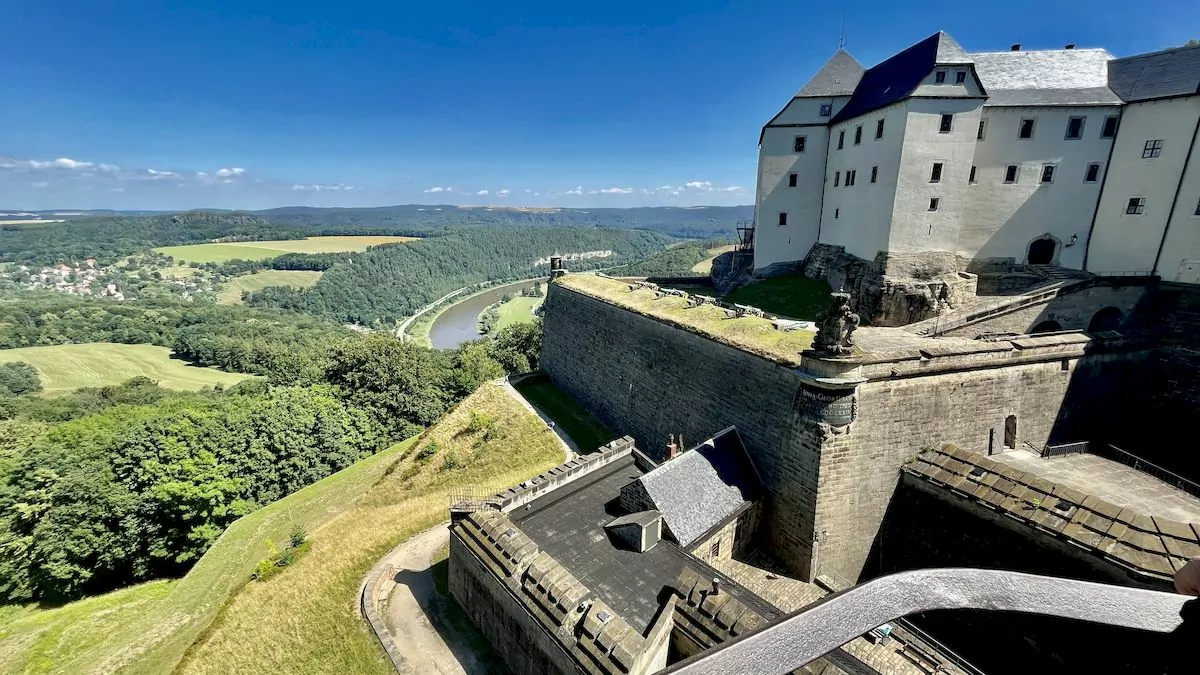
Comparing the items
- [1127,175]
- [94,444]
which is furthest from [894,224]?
[94,444]

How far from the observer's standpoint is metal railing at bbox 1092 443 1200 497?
16492 millimetres

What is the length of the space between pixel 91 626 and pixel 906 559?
33.5 m

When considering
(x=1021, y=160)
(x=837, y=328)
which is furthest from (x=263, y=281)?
(x=1021, y=160)

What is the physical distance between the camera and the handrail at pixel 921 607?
2.17 meters

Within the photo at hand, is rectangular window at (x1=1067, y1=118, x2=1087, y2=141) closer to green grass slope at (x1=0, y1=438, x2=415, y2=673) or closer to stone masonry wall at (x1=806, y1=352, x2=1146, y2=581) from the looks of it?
stone masonry wall at (x1=806, y1=352, x2=1146, y2=581)

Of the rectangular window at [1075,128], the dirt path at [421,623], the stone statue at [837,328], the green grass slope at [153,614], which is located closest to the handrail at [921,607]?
the stone statue at [837,328]

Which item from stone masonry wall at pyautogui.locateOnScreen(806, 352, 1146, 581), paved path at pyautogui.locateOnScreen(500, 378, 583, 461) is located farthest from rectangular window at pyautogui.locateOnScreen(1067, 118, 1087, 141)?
paved path at pyautogui.locateOnScreen(500, 378, 583, 461)

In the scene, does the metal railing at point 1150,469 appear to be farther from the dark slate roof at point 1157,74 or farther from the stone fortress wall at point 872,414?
the dark slate roof at point 1157,74

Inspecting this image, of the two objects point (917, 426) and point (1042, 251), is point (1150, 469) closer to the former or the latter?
point (917, 426)

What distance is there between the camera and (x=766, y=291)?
34.4 m

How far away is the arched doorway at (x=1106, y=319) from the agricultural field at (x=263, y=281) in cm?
17635

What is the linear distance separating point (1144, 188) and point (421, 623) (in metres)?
37.3

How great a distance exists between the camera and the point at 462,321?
137625 millimetres

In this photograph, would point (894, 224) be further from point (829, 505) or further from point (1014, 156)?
point (829, 505)
